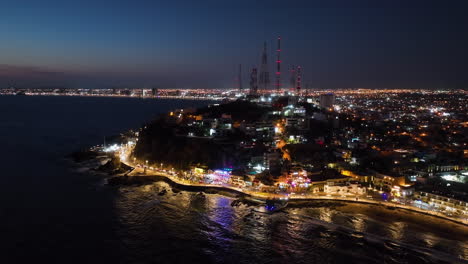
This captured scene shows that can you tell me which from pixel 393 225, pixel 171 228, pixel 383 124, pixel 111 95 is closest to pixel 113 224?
pixel 171 228

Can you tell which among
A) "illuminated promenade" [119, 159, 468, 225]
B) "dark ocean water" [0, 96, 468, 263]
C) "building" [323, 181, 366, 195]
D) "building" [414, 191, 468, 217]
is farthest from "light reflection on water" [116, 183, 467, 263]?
"building" [414, 191, 468, 217]

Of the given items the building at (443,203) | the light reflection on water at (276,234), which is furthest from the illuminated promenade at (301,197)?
the light reflection on water at (276,234)

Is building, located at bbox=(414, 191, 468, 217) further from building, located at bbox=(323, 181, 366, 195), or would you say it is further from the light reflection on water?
building, located at bbox=(323, 181, 366, 195)

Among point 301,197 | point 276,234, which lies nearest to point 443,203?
point 301,197

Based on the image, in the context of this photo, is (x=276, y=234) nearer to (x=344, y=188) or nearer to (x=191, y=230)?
(x=191, y=230)

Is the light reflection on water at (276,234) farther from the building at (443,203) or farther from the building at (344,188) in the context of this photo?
the building at (443,203)

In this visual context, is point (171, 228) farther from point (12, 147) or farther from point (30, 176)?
point (12, 147)

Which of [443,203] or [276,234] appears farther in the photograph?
[443,203]
